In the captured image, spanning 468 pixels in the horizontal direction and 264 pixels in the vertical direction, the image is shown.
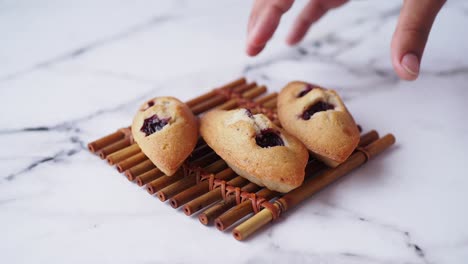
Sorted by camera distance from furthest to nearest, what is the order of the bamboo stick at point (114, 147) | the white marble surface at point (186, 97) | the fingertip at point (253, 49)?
the fingertip at point (253, 49) → the bamboo stick at point (114, 147) → the white marble surface at point (186, 97)

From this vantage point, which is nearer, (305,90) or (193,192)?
(193,192)

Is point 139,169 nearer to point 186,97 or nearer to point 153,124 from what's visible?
point 153,124

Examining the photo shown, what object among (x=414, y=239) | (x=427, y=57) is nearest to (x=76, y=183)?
(x=414, y=239)

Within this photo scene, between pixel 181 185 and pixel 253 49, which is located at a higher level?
pixel 253 49

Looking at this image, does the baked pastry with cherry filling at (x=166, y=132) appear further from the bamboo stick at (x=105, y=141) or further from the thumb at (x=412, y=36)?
the thumb at (x=412, y=36)

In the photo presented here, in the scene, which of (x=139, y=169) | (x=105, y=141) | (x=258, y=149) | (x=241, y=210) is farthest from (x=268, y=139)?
(x=105, y=141)

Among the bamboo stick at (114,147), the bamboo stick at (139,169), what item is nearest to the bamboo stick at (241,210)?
the bamboo stick at (139,169)

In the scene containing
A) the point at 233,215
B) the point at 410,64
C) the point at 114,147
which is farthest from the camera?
the point at 114,147
